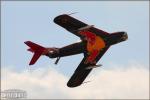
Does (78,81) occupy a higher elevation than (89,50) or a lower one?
lower

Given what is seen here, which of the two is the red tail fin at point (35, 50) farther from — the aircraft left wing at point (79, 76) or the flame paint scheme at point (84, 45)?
the aircraft left wing at point (79, 76)

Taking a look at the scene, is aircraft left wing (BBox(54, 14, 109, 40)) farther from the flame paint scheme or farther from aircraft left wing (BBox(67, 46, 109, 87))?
aircraft left wing (BBox(67, 46, 109, 87))

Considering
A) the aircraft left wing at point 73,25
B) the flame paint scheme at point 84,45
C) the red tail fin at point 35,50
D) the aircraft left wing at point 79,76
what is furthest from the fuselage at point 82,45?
the aircraft left wing at point 79,76

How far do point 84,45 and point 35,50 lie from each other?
10.4 meters

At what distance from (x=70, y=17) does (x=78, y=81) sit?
14583 millimetres

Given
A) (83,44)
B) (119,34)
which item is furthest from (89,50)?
(119,34)

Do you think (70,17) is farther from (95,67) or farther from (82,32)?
(95,67)

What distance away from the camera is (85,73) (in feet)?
317

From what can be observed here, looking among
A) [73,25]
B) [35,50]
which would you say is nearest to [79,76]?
[35,50]

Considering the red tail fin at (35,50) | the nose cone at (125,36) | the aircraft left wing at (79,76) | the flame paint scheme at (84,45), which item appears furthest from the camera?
the aircraft left wing at (79,76)

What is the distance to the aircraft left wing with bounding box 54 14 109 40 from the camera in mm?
88938

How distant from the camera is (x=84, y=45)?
90250 millimetres

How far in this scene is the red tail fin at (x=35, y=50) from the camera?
92125 millimetres

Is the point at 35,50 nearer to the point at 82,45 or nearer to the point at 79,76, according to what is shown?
the point at 82,45
